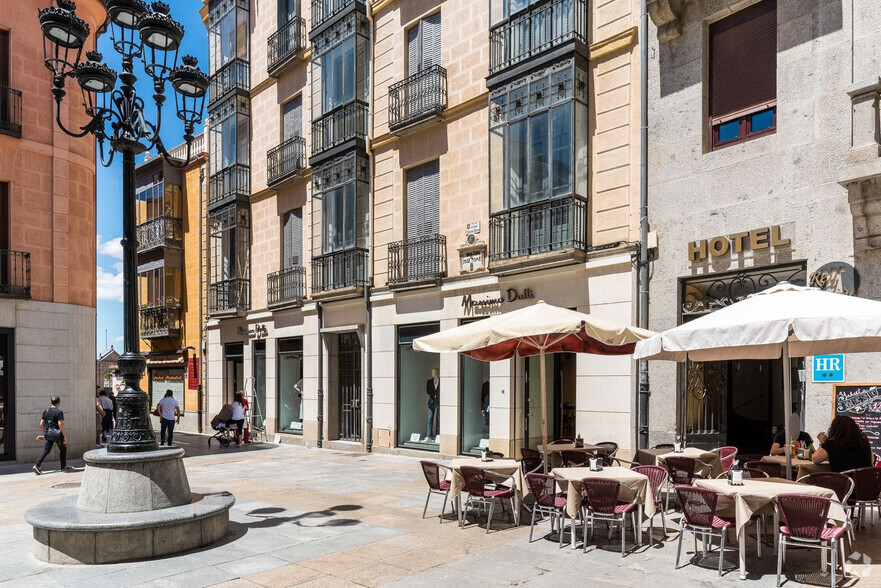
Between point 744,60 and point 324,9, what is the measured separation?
1277 cm

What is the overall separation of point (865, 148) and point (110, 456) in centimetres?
1052

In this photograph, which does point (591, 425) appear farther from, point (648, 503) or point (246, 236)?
point (246, 236)

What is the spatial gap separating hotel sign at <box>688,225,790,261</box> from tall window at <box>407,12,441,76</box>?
830 cm

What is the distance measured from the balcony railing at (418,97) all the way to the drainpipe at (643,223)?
17.0 ft

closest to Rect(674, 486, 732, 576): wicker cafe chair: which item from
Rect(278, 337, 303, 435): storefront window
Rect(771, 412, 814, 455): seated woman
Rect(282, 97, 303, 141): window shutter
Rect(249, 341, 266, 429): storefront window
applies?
Rect(771, 412, 814, 455): seated woman

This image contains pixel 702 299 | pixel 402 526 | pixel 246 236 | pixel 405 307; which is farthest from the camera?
pixel 246 236

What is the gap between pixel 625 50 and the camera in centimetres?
1321

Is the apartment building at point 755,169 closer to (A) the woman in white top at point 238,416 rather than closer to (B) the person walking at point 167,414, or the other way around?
(A) the woman in white top at point 238,416

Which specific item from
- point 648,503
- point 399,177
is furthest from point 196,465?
point 648,503

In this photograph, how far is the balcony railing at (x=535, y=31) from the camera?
542 inches

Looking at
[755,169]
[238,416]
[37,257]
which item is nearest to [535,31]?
[755,169]

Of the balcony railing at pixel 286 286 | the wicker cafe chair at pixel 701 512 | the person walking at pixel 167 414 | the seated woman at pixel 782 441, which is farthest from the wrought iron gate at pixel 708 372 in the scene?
the person walking at pixel 167 414

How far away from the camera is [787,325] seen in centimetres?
688

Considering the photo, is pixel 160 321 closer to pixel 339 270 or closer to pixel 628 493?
pixel 339 270
